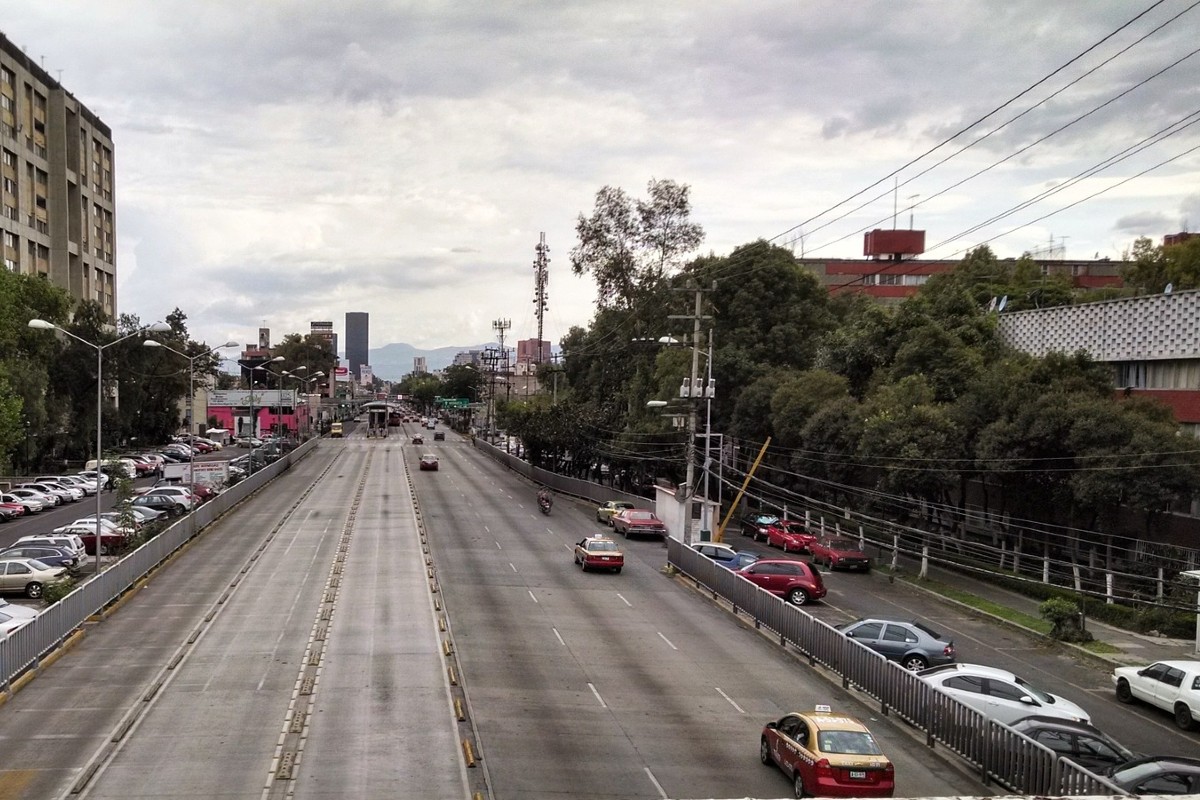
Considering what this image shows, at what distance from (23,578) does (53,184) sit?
233ft

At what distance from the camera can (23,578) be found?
34.5 m

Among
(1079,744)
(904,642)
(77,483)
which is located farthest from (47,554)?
(77,483)

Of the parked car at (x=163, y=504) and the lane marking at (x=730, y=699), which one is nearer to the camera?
the lane marking at (x=730, y=699)

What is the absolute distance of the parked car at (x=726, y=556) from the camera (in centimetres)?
3928

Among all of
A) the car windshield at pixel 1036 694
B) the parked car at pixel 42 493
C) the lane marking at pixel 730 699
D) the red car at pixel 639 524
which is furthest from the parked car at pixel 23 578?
the car windshield at pixel 1036 694

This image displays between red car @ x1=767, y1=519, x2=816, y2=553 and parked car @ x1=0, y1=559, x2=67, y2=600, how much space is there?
1165 inches

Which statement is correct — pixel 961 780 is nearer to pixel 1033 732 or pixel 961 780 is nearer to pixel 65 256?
pixel 1033 732

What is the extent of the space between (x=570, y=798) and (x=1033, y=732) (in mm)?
7666

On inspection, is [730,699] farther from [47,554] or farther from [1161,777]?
[47,554]

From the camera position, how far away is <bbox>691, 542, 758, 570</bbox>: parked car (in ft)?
129

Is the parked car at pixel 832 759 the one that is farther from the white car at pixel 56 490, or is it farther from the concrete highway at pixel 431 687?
the white car at pixel 56 490

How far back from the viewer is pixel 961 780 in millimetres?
17594

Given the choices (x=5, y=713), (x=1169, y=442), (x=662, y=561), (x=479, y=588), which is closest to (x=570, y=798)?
(x=5, y=713)

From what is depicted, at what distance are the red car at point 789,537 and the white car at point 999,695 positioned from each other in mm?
25333
